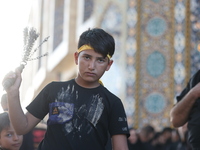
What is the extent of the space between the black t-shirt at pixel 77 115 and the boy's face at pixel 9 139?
4.66 ft

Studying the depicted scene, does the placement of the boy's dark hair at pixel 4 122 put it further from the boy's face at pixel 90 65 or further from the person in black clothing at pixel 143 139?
the person in black clothing at pixel 143 139

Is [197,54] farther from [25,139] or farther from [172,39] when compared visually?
[25,139]

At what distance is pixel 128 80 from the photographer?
37.2 ft

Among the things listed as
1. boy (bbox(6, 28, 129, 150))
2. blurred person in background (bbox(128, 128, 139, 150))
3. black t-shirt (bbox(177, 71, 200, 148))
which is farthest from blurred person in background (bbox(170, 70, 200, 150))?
blurred person in background (bbox(128, 128, 139, 150))

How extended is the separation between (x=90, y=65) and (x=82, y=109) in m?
0.26

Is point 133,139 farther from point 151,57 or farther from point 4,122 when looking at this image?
point 4,122

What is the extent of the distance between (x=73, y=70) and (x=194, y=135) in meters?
17.2

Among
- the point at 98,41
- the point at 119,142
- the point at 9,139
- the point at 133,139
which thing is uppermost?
the point at 98,41

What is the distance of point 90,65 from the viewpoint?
3365mm

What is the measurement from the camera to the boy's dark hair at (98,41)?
3396mm

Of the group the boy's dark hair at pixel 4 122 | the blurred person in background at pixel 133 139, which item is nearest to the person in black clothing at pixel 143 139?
the blurred person in background at pixel 133 139

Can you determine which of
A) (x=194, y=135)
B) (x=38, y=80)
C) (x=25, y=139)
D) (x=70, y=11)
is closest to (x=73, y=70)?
(x=70, y=11)

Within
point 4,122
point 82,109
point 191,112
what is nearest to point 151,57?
point 4,122

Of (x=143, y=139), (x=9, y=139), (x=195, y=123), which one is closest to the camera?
(x=195, y=123)
